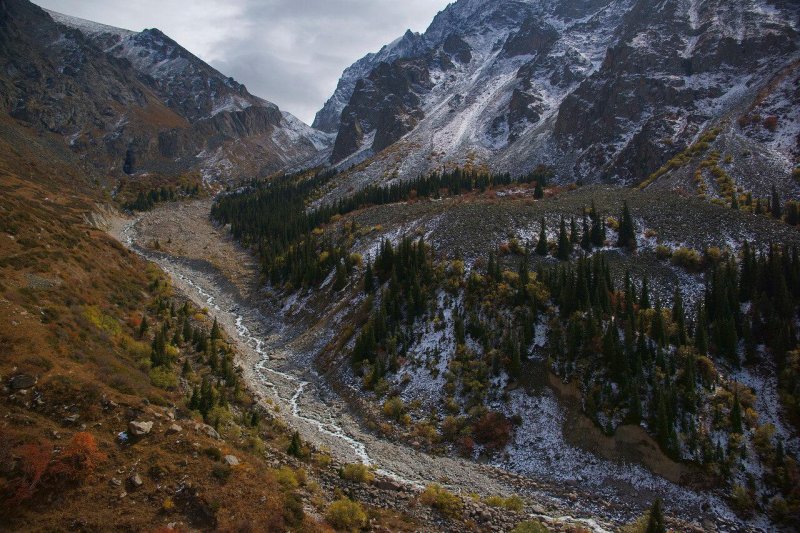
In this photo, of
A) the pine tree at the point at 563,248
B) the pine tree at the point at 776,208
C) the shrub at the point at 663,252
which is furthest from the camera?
the pine tree at the point at 776,208

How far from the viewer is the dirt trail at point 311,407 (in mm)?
27922

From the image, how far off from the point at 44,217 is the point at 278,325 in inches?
1131

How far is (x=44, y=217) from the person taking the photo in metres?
53.4

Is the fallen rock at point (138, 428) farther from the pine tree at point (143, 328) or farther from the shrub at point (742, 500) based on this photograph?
the shrub at point (742, 500)

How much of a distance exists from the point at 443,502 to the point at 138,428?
607 inches

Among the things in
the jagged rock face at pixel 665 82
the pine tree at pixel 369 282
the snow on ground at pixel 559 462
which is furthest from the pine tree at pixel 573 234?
the jagged rock face at pixel 665 82

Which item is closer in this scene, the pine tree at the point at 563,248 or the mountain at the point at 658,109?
the pine tree at the point at 563,248

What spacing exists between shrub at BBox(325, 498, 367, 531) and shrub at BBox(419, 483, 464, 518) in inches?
176

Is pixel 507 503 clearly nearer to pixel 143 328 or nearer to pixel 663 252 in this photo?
pixel 143 328

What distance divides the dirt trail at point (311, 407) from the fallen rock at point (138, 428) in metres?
13.8

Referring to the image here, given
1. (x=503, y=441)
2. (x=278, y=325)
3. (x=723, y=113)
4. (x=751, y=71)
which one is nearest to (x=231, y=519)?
(x=503, y=441)

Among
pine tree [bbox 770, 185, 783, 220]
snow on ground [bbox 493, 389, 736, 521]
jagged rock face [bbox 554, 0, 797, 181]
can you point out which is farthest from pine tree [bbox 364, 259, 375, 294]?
jagged rock face [bbox 554, 0, 797, 181]

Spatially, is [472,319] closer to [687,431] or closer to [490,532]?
[687,431]

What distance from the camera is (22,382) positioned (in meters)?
20.8
